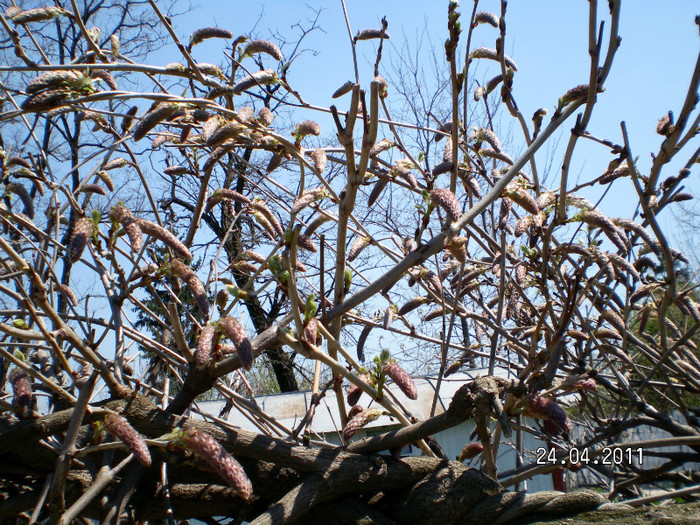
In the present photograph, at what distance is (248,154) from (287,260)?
489 inches

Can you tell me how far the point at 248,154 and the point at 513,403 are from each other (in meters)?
12.3

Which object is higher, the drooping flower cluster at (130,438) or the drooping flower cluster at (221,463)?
the drooping flower cluster at (130,438)

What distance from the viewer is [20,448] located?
1.55m

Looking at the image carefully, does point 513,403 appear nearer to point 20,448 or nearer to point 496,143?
point 496,143

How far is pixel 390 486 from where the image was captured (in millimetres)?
1571

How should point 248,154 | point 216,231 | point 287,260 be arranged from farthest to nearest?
1. point 248,154
2. point 216,231
3. point 287,260

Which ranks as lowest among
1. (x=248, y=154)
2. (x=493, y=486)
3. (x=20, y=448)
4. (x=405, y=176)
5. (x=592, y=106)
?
(x=493, y=486)

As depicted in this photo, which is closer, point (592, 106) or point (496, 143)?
point (592, 106)

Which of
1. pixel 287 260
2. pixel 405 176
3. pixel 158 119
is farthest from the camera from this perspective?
pixel 405 176

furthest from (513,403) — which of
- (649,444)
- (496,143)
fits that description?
(496,143)

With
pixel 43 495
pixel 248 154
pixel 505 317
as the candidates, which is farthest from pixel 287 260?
pixel 248 154

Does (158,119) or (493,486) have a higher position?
(158,119)

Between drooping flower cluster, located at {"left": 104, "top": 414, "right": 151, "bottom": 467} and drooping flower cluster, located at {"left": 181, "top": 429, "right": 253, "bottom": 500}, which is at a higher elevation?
drooping flower cluster, located at {"left": 104, "top": 414, "right": 151, "bottom": 467}

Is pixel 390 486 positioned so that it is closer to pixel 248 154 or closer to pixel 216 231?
pixel 216 231
